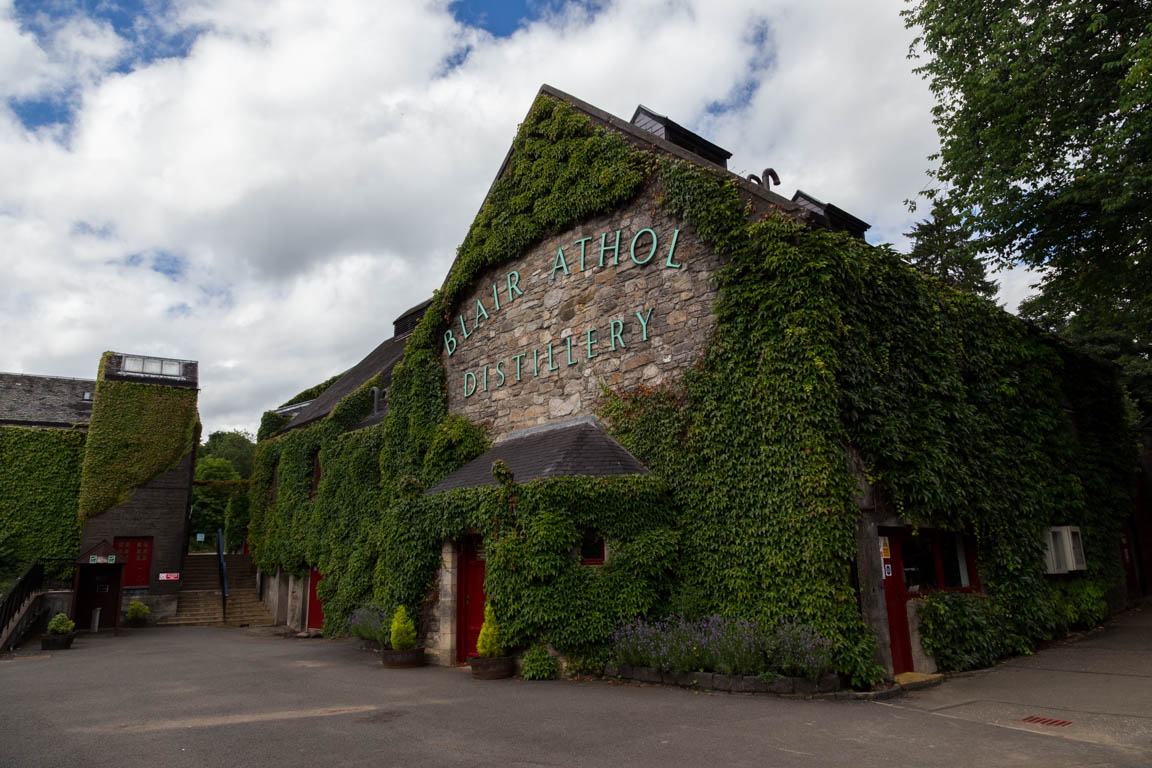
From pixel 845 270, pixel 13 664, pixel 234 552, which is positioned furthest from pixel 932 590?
pixel 234 552

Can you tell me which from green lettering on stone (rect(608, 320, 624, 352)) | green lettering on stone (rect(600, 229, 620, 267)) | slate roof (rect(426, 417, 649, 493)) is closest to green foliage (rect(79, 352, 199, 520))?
slate roof (rect(426, 417, 649, 493))

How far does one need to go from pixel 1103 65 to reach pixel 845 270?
6780 millimetres

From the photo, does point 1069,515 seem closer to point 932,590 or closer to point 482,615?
point 932,590

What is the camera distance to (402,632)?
11742 millimetres

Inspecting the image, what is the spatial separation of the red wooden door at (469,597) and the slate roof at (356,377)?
11440 mm

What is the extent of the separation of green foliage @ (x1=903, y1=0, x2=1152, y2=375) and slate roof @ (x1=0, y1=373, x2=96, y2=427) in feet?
93.8

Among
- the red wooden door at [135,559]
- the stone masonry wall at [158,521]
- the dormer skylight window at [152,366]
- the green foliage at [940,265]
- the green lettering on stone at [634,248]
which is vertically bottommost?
the red wooden door at [135,559]

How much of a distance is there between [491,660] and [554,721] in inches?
124

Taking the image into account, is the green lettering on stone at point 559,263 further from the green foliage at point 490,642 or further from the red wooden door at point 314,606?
the red wooden door at point 314,606

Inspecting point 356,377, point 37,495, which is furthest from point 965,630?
point 37,495

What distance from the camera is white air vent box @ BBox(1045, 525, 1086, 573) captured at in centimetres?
1281

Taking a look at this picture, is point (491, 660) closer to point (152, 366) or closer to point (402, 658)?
point (402, 658)

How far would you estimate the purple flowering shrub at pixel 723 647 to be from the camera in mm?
8430

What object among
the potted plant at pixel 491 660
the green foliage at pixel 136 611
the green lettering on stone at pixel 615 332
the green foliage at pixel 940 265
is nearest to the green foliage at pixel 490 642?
the potted plant at pixel 491 660
